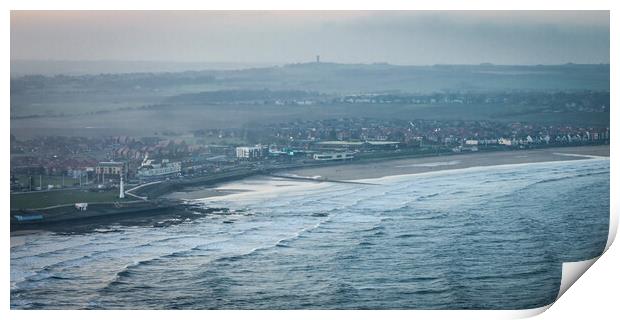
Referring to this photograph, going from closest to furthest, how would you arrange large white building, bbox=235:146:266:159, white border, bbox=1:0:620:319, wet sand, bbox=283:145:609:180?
white border, bbox=1:0:620:319
large white building, bbox=235:146:266:159
wet sand, bbox=283:145:609:180

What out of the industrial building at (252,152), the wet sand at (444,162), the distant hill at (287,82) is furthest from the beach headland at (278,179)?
the distant hill at (287,82)

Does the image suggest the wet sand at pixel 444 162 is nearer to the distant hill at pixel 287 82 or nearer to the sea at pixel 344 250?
the sea at pixel 344 250

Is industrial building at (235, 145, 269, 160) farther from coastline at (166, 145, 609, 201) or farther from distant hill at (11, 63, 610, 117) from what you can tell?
distant hill at (11, 63, 610, 117)

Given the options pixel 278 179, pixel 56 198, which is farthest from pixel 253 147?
pixel 56 198

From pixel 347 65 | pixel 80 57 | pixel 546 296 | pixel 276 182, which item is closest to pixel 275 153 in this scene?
pixel 276 182

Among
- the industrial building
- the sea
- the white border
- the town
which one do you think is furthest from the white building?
the white border
